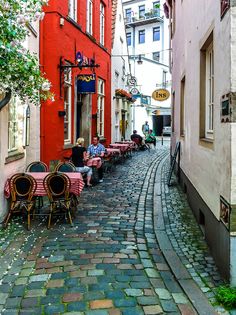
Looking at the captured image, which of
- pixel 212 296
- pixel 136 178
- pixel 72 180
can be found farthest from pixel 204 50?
pixel 136 178

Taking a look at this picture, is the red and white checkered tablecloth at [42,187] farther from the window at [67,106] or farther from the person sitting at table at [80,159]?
the window at [67,106]

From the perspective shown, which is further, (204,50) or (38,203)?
(38,203)

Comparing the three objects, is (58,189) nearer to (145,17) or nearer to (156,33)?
(156,33)

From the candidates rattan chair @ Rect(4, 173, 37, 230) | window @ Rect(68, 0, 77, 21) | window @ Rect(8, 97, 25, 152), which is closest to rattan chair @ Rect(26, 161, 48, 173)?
window @ Rect(8, 97, 25, 152)

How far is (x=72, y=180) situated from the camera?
7691 millimetres

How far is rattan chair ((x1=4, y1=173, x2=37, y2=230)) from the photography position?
716cm

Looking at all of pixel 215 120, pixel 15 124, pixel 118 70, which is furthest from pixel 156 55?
pixel 215 120

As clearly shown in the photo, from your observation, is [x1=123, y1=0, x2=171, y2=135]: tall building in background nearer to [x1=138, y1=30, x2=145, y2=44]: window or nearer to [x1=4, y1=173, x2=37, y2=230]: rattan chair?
[x1=138, y1=30, x2=145, y2=44]: window

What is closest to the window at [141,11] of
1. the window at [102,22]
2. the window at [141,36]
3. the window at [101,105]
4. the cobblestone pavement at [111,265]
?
the window at [141,36]

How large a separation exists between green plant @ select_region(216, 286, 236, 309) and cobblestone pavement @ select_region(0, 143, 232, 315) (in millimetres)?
80

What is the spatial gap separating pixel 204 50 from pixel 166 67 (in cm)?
4089

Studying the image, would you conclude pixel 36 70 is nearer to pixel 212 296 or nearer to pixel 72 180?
pixel 72 180

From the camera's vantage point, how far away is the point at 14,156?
8070 mm

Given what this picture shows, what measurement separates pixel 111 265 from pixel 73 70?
9.30 metres
